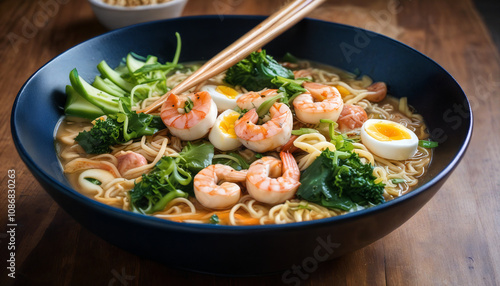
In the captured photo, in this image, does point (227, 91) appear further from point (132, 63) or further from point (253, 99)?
point (132, 63)

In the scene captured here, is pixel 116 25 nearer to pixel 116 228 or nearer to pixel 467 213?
pixel 116 228

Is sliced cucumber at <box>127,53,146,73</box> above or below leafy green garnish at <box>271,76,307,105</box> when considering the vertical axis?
below

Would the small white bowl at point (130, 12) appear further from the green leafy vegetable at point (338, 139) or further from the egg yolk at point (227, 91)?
the green leafy vegetable at point (338, 139)

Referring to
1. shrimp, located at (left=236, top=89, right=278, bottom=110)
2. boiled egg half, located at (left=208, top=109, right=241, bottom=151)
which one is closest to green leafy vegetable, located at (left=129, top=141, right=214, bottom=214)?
boiled egg half, located at (left=208, top=109, right=241, bottom=151)

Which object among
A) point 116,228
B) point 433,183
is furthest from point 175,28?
point 433,183

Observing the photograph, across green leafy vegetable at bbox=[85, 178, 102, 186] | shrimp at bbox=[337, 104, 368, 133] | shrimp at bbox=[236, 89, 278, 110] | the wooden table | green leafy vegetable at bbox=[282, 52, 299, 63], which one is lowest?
the wooden table

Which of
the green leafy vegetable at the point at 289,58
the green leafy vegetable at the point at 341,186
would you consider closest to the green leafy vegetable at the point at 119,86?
the green leafy vegetable at the point at 289,58

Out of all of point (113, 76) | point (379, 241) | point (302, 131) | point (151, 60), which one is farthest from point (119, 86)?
point (379, 241)

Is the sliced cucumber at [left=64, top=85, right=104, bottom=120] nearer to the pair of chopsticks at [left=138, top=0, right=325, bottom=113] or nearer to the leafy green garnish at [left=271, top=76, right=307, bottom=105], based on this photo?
the pair of chopsticks at [left=138, top=0, right=325, bottom=113]
